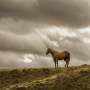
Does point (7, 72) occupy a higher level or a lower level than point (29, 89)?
higher

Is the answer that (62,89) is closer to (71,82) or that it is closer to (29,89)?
(71,82)

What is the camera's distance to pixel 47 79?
2639cm

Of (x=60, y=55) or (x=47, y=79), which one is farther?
(x=60, y=55)

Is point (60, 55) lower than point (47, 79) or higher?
higher

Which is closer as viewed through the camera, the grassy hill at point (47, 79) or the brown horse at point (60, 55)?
the grassy hill at point (47, 79)

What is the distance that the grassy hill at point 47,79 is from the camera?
79.5 ft

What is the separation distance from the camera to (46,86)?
80.5 ft

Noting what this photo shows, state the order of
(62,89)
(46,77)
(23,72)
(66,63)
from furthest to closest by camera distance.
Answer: (66,63) → (23,72) → (46,77) → (62,89)

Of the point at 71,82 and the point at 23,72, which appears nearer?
the point at 71,82

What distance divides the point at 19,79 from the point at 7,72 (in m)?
2.90

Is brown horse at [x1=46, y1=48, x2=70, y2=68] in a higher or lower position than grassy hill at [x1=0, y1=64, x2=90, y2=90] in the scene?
higher

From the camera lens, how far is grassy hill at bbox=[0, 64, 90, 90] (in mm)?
24230

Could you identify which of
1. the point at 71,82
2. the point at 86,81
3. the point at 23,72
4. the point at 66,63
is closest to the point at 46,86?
the point at 71,82

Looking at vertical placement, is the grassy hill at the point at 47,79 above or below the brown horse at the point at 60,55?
below
